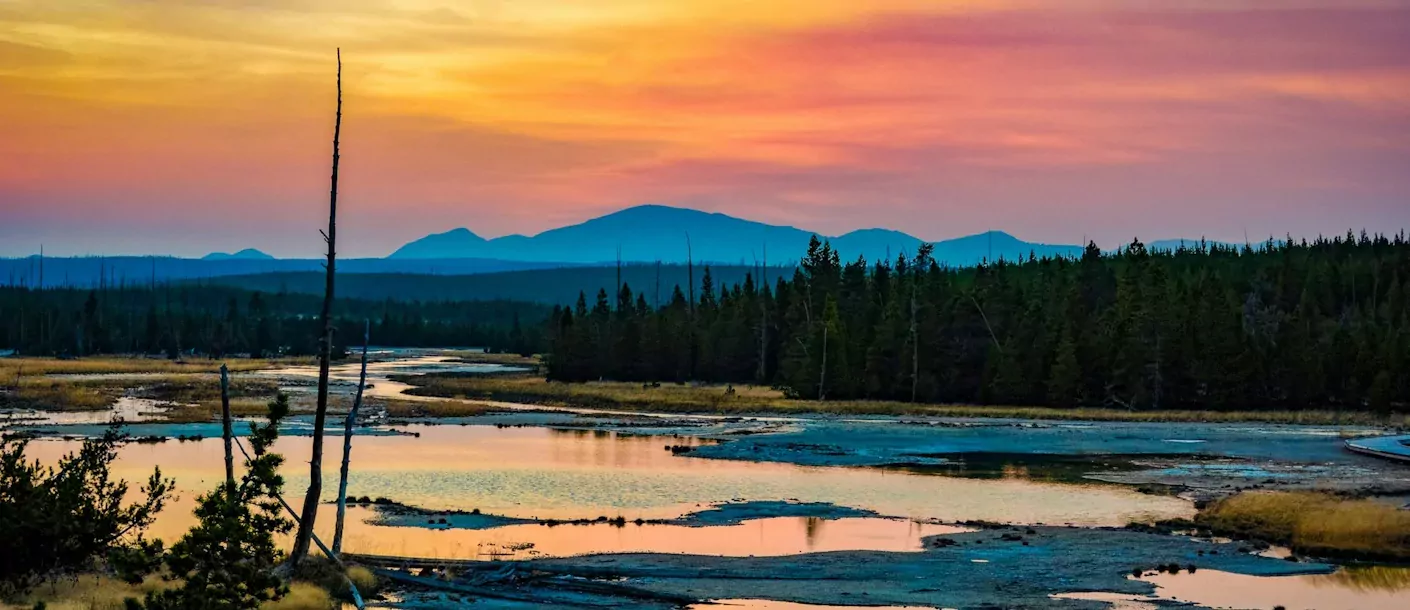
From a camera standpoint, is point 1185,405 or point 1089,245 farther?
point 1089,245

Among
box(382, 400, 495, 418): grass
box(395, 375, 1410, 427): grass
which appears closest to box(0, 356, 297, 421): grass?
box(382, 400, 495, 418): grass

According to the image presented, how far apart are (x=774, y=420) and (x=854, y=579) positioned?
182ft

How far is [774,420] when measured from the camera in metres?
88.5

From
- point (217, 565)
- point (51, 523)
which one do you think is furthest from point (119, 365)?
point (217, 565)

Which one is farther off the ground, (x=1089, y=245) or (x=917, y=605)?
(x=1089, y=245)

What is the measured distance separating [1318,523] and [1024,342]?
6150cm

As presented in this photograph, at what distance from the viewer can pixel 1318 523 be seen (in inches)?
1528

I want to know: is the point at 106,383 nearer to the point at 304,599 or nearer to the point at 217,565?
the point at 304,599

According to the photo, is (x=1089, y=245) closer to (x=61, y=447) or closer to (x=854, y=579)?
(x=61, y=447)

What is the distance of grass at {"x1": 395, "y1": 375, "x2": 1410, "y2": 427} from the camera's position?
87562 mm

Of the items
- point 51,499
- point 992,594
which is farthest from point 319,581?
point 992,594

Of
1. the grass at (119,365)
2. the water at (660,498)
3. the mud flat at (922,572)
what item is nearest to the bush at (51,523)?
the mud flat at (922,572)

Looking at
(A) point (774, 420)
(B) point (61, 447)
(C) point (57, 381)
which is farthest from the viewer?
(C) point (57, 381)

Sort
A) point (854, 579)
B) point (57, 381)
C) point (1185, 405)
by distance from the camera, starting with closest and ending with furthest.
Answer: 1. point (854, 579)
2. point (1185, 405)
3. point (57, 381)
